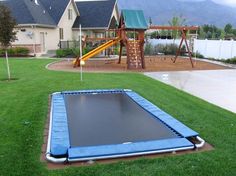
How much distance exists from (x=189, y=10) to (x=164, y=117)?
138958 mm

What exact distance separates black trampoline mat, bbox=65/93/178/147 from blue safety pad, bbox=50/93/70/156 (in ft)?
0.34

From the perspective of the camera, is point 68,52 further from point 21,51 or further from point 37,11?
point 37,11

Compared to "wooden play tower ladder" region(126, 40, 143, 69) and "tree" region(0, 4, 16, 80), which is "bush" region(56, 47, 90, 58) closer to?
"wooden play tower ladder" region(126, 40, 143, 69)

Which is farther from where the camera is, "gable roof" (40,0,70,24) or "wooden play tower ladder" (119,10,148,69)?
"gable roof" (40,0,70,24)

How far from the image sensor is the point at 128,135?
5141 mm

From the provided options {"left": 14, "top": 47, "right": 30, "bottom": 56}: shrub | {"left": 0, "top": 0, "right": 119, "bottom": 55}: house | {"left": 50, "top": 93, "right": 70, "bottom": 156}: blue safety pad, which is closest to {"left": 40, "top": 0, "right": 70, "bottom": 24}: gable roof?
{"left": 0, "top": 0, "right": 119, "bottom": 55}: house

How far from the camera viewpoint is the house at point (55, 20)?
76.8 feet

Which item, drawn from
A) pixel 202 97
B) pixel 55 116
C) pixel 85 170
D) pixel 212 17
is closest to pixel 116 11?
pixel 202 97

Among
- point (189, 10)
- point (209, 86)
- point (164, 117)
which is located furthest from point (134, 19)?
point (189, 10)

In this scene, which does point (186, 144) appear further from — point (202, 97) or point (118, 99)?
point (202, 97)

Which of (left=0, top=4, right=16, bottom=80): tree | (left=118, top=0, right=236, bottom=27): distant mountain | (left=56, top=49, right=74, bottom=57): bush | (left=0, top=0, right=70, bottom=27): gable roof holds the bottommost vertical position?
(left=56, top=49, right=74, bottom=57): bush

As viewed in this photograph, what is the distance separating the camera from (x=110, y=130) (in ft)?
17.6

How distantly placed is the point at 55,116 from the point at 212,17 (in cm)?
13826

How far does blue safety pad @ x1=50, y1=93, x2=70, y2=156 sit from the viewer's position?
14.3 feet
